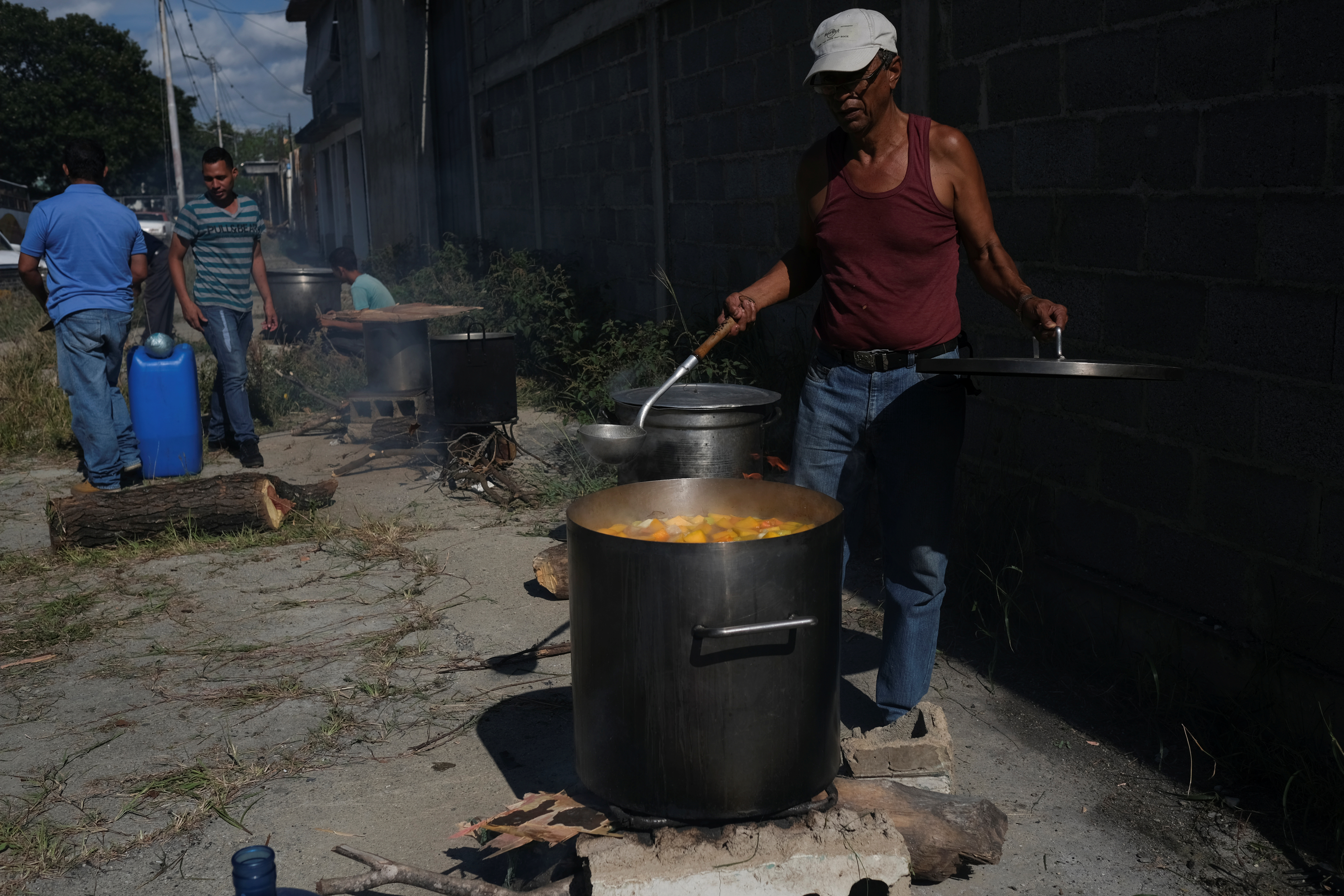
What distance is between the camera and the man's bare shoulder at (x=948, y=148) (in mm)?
3236

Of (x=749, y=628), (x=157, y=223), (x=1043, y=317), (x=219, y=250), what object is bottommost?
(x=749, y=628)

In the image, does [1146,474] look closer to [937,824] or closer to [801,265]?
[801,265]

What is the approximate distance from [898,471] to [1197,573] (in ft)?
4.26

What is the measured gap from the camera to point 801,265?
3.61 m

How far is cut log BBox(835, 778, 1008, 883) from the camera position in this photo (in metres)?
2.86

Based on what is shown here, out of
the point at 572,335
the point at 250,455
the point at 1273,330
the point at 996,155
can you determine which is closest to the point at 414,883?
the point at 1273,330

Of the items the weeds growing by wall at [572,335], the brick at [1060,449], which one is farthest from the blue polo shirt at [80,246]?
the brick at [1060,449]

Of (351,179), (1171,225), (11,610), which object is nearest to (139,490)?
(11,610)

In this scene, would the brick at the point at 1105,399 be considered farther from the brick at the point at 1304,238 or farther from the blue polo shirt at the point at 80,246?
the blue polo shirt at the point at 80,246

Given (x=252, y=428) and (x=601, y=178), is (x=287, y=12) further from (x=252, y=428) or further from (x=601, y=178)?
(x=252, y=428)

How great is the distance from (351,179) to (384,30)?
10.7 m

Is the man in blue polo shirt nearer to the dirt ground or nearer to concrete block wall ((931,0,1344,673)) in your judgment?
the dirt ground

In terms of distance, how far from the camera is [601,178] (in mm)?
10164

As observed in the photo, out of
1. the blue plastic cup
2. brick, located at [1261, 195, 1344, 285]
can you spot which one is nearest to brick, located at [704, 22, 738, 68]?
brick, located at [1261, 195, 1344, 285]
